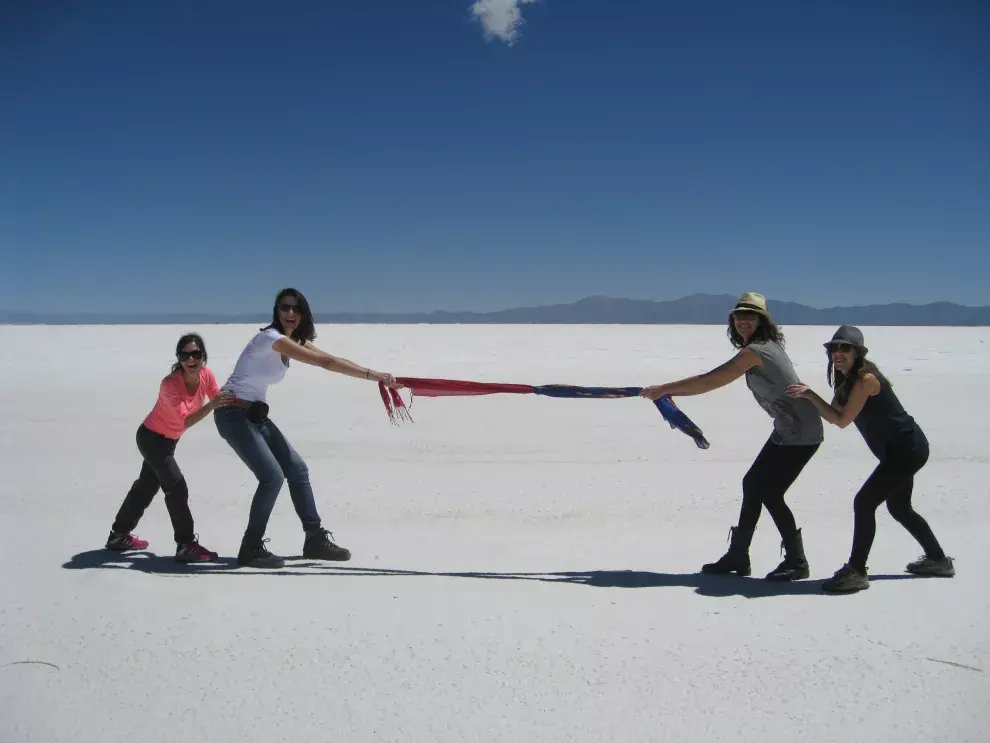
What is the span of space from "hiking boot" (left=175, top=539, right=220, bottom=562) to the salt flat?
5.0 inches

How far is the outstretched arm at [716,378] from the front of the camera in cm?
439

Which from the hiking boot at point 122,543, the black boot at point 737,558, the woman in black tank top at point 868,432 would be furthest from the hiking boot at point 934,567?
the hiking boot at point 122,543

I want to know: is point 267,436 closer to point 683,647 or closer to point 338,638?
point 338,638

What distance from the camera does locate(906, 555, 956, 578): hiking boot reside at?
452 centimetres

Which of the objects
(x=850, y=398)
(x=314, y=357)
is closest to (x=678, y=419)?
(x=850, y=398)

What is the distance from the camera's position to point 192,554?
4.83m

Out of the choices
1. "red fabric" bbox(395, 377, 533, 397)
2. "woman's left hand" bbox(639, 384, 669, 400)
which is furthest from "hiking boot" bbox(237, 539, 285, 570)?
"woman's left hand" bbox(639, 384, 669, 400)

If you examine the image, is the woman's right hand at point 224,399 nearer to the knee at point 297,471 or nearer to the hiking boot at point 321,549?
the knee at point 297,471

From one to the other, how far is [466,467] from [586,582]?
3.74 m

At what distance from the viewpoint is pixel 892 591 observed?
4309mm

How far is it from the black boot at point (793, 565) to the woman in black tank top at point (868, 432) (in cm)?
21

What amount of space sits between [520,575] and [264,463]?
6.10 feet

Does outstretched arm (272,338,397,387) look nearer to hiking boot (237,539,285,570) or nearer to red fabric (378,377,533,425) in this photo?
red fabric (378,377,533,425)

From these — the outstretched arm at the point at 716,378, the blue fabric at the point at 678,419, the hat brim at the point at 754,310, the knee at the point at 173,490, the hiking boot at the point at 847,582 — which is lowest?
the hiking boot at the point at 847,582
